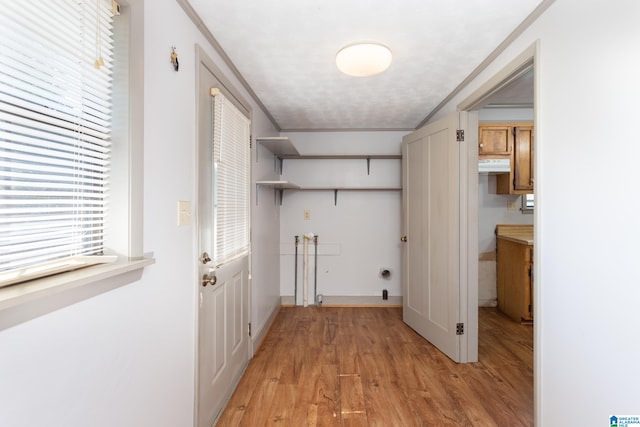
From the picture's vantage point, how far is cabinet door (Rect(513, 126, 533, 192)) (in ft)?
10.1

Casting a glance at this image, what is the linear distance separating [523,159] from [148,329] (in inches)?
149

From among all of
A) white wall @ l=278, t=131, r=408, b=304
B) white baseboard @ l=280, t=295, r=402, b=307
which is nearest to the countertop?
white wall @ l=278, t=131, r=408, b=304

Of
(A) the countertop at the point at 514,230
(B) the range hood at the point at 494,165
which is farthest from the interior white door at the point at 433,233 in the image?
(A) the countertop at the point at 514,230

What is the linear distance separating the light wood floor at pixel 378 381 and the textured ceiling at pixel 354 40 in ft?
7.80

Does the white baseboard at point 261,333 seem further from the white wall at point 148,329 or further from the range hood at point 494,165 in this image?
the range hood at point 494,165

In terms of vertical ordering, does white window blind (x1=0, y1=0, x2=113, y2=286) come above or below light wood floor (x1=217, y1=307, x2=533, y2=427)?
above

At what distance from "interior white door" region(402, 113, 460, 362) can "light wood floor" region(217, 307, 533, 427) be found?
206 millimetres

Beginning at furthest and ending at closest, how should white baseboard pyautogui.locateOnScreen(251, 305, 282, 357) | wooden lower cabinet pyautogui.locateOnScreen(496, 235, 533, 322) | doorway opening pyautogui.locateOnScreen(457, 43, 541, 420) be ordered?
1. wooden lower cabinet pyautogui.locateOnScreen(496, 235, 533, 322)
2. white baseboard pyautogui.locateOnScreen(251, 305, 282, 357)
3. doorway opening pyautogui.locateOnScreen(457, 43, 541, 420)

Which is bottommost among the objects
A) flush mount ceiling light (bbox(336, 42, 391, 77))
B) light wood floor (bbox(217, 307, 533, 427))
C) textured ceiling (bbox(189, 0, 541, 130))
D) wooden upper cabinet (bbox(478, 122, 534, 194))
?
light wood floor (bbox(217, 307, 533, 427))

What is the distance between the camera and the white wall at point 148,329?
71 cm

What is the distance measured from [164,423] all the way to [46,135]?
1.27 metres

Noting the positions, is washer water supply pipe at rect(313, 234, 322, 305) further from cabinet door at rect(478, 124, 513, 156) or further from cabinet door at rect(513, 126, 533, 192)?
cabinet door at rect(513, 126, 533, 192)

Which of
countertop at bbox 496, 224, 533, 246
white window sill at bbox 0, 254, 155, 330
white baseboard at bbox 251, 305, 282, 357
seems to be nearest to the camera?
white window sill at bbox 0, 254, 155, 330

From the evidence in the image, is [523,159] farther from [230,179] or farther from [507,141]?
[230,179]
